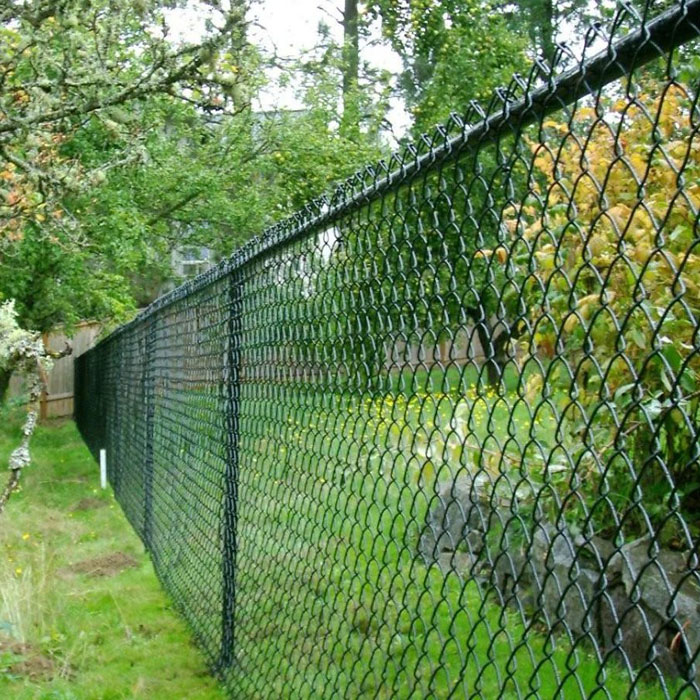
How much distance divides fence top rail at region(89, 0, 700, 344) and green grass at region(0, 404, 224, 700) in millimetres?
2699

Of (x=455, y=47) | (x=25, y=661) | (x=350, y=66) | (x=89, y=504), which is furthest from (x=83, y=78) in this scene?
(x=455, y=47)

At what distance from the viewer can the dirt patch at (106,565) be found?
7163 millimetres

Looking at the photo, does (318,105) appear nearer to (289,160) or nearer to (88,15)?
(289,160)

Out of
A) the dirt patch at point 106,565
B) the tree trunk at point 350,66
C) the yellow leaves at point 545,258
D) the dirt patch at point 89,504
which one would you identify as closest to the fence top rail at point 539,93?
the yellow leaves at point 545,258

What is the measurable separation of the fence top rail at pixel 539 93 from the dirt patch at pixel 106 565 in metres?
4.81

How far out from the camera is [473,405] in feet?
6.64

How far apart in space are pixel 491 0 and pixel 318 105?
674cm

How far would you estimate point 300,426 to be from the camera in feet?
11.3

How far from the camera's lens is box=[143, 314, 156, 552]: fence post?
7.43m

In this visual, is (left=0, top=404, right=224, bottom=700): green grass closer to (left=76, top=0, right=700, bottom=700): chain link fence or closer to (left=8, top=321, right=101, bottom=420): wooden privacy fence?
(left=76, top=0, right=700, bottom=700): chain link fence

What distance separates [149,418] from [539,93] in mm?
6052

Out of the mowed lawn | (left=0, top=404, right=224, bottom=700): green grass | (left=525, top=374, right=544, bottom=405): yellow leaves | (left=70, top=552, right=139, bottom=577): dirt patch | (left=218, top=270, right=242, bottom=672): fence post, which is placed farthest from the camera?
Answer: (left=70, top=552, right=139, bottom=577): dirt patch


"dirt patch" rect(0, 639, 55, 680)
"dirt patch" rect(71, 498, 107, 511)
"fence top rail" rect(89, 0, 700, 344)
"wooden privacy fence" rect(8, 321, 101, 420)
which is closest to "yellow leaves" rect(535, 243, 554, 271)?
"fence top rail" rect(89, 0, 700, 344)

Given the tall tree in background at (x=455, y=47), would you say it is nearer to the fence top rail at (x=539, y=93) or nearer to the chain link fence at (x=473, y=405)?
the chain link fence at (x=473, y=405)
